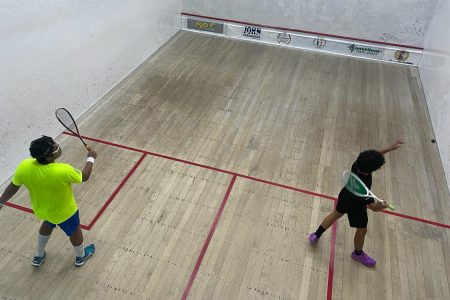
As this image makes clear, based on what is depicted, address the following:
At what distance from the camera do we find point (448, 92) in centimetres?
466

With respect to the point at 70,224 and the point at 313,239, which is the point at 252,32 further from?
the point at 70,224

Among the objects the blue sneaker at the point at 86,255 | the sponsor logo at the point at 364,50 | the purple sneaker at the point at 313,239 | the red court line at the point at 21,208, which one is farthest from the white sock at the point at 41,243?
the sponsor logo at the point at 364,50

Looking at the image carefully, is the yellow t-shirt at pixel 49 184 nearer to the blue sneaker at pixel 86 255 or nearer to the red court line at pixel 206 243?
the blue sneaker at pixel 86 255

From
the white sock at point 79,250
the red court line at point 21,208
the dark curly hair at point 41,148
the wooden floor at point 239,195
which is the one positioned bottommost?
the wooden floor at point 239,195

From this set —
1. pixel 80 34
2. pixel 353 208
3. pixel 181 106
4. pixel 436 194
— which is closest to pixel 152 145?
pixel 181 106

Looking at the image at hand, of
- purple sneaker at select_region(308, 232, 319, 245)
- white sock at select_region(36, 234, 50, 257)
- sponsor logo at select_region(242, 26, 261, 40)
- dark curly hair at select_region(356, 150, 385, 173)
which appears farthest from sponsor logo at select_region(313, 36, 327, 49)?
white sock at select_region(36, 234, 50, 257)

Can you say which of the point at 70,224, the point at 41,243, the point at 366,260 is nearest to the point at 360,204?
the point at 366,260

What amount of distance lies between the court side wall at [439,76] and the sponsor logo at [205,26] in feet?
12.7

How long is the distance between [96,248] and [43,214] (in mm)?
804

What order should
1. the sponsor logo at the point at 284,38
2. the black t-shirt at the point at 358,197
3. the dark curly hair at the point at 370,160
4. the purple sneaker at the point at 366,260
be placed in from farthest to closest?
the sponsor logo at the point at 284,38, the purple sneaker at the point at 366,260, the black t-shirt at the point at 358,197, the dark curly hair at the point at 370,160

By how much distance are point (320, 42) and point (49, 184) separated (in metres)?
6.08

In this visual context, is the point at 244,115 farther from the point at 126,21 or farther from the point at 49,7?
the point at 49,7

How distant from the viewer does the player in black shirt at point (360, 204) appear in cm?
252

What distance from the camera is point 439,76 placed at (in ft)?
17.1
